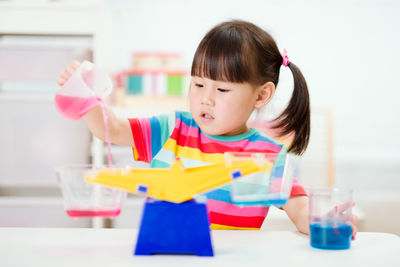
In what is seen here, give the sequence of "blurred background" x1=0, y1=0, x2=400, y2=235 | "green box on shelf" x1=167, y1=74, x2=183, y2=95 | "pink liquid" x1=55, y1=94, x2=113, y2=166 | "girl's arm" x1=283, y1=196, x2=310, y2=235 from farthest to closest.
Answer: "blurred background" x1=0, y1=0, x2=400, y2=235 → "green box on shelf" x1=167, y1=74, x2=183, y2=95 → "girl's arm" x1=283, y1=196, x2=310, y2=235 → "pink liquid" x1=55, y1=94, x2=113, y2=166

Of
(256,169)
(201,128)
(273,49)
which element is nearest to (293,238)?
(256,169)

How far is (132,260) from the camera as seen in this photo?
0.56 metres

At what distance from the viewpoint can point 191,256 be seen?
0.58 meters

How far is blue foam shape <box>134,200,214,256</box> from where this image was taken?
584mm

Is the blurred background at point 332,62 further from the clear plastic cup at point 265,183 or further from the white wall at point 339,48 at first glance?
the clear plastic cup at point 265,183

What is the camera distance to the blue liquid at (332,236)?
627 millimetres

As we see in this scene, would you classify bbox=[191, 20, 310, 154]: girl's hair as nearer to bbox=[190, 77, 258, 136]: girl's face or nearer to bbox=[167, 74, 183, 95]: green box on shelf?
bbox=[190, 77, 258, 136]: girl's face

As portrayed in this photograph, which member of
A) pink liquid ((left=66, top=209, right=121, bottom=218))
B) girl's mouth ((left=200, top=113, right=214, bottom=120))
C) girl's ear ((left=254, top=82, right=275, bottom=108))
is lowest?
pink liquid ((left=66, top=209, right=121, bottom=218))

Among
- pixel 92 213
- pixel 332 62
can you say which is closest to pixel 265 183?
pixel 92 213

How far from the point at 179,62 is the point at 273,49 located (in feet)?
5.05

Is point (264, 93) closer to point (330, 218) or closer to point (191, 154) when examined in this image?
point (191, 154)

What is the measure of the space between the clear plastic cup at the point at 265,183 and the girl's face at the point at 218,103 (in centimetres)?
26

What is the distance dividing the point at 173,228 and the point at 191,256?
4cm

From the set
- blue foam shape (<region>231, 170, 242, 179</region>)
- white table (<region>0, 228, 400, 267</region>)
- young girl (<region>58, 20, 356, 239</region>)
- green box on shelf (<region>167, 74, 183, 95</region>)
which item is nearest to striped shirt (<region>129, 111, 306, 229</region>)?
young girl (<region>58, 20, 356, 239</region>)
